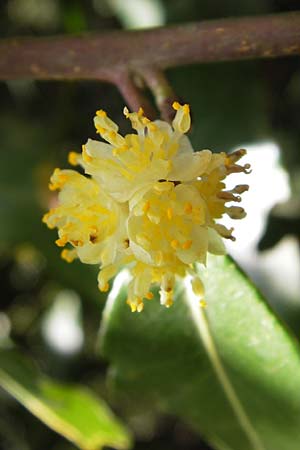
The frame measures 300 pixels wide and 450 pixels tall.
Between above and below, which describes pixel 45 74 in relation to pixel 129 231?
above

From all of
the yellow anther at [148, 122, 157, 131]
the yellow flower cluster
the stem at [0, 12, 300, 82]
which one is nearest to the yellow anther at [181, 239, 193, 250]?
the yellow flower cluster

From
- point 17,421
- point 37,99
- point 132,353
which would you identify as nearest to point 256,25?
point 132,353

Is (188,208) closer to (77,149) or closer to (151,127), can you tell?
(151,127)

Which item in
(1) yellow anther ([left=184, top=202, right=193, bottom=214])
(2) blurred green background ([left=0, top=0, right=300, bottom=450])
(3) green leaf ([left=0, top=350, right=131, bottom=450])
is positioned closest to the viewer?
(1) yellow anther ([left=184, top=202, right=193, bottom=214])

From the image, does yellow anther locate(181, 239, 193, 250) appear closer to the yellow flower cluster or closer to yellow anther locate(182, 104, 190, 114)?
the yellow flower cluster

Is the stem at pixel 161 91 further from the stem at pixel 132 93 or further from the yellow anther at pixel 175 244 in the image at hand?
the yellow anther at pixel 175 244

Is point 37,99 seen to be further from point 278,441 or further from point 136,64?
point 278,441
